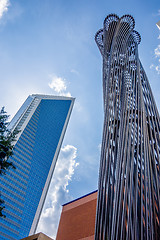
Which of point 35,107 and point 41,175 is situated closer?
point 41,175

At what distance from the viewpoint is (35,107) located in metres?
81.4

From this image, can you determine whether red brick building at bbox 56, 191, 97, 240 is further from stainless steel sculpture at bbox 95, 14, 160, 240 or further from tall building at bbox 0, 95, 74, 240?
tall building at bbox 0, 95, 74, 240

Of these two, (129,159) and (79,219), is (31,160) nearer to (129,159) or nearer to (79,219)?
(79,219)

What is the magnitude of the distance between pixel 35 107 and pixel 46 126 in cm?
974

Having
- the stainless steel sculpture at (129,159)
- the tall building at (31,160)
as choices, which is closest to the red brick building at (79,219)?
the stainless steel sculpture at (129,159)

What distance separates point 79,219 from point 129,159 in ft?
26.5

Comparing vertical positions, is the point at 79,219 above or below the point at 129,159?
above

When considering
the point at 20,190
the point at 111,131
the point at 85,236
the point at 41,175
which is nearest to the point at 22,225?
the point at 20,190

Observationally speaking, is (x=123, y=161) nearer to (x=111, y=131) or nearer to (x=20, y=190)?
(x=111, y=131)

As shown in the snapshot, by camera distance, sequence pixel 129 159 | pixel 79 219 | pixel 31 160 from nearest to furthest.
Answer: pixel 129 159 < pixel 79 219 < pixel 31 160

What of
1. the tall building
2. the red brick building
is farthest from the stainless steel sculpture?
the tall building

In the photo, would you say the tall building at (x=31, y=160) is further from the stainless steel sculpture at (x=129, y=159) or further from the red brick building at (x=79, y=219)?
the stainless steel sculpture at (x=129, y=159)

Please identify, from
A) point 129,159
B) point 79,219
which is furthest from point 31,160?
point 129,159

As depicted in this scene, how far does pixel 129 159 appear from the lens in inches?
408
